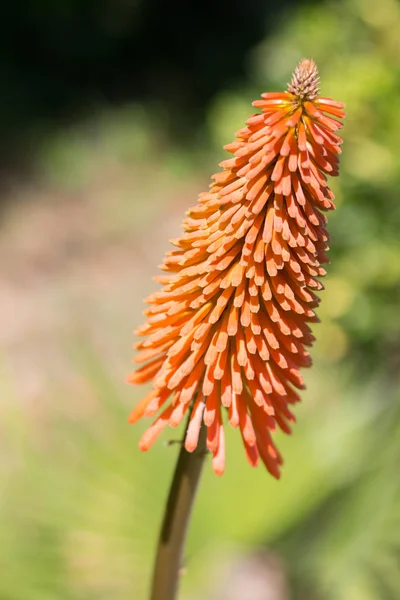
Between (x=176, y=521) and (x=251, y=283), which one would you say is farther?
(x=176, y=521)

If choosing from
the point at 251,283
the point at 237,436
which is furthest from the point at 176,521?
the point at 237,436

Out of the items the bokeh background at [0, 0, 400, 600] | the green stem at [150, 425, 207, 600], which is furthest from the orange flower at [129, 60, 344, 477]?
the bokeh background at [0, 0, 400, 600]

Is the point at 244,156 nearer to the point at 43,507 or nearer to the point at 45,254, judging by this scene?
the point at 43,507

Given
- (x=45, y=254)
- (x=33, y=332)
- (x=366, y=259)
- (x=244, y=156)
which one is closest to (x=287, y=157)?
(x=244, y=156)

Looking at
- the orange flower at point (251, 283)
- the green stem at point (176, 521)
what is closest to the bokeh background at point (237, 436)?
the green stem at point (176, 521)

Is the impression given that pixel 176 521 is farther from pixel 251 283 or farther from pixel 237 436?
pixel 237 436

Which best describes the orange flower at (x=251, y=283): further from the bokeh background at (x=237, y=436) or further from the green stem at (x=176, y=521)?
the bokeh background at (x=237, y=436)

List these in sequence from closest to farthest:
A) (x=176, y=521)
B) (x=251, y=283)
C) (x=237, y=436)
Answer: (x=251, y=283) < (x=176, y=521) < (x=237, y=436)
